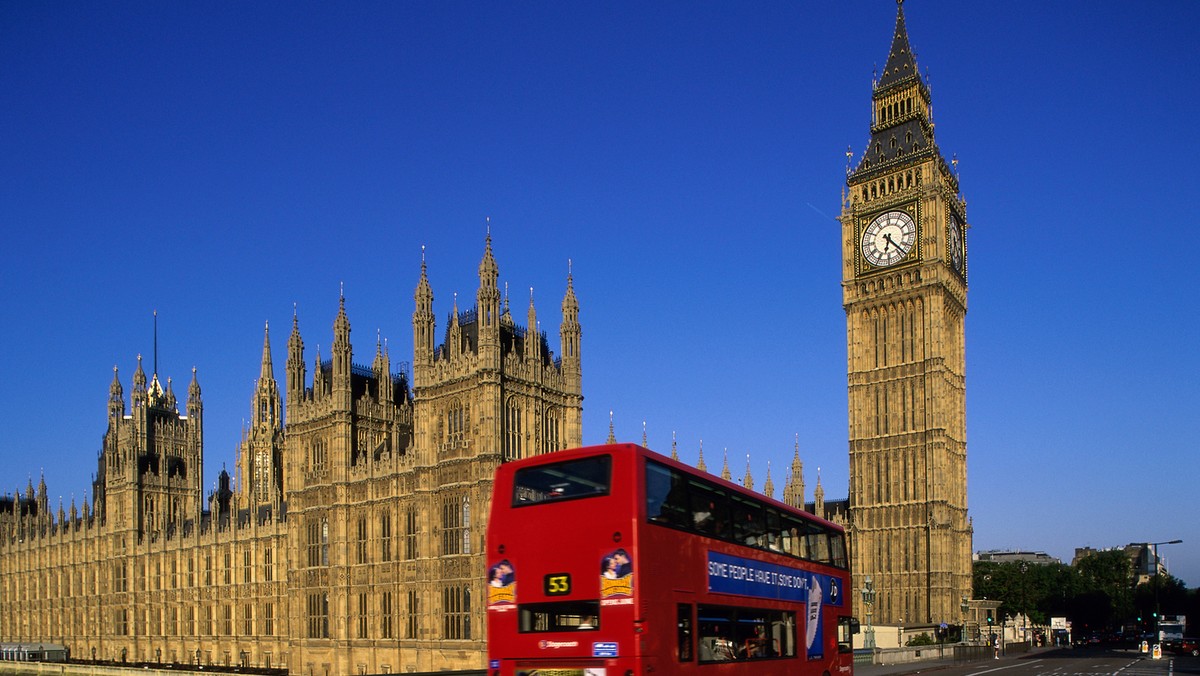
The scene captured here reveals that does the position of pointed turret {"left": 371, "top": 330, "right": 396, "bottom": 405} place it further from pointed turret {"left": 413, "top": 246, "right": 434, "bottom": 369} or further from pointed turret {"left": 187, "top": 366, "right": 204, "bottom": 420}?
pointed turret {"left": 187, "top": 366, "right": 204, "bottom": 420}

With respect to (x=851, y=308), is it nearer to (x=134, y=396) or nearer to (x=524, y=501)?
(x=134, y=396)

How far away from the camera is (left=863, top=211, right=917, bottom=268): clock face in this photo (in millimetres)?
90375

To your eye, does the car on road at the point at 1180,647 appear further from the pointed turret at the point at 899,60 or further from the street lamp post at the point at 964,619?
the pointed turret at the point at 899,60

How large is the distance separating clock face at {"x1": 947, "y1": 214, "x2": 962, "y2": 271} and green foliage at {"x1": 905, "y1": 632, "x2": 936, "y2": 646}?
102 ft

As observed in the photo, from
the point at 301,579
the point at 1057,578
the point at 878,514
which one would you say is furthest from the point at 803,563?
the point at 1057,578

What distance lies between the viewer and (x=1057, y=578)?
136 metres

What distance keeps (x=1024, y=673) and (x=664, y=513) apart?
119ft

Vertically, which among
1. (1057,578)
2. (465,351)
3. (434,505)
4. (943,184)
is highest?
(943,184)

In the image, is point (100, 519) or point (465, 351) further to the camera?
point (100, 519)

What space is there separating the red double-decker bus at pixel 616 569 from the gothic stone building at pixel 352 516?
35.3 meters

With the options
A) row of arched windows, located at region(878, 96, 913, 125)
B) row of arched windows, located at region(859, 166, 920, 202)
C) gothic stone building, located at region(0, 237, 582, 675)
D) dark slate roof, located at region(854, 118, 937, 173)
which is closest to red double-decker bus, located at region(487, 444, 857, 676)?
gothic stone building, located at region(0, 237, 582, 675)

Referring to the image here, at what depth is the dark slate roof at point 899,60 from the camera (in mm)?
96938

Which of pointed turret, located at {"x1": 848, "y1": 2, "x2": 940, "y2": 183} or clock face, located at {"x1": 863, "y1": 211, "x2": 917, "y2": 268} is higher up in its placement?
pointed turret, located at {"x1": 848, "y1": 2, "x2": 940, "y2": 183}

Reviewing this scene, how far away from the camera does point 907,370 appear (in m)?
89.0
